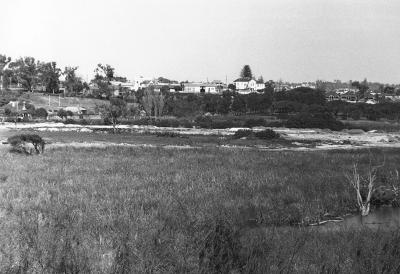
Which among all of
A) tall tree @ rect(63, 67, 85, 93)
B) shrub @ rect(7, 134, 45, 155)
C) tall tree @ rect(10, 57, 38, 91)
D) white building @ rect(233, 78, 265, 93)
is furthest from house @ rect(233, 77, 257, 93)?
shrub @ rect(7, 134, 45, 155)

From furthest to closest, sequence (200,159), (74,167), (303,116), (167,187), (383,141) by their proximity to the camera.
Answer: (303,116), (383,141), (200,159), (74,167), (167,187)

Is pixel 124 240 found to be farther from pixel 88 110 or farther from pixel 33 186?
pixel 88 110

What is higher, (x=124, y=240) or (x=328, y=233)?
(x=124, y=240)

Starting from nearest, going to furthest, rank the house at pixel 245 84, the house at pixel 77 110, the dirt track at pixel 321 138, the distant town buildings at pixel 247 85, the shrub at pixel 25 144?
1. the shrub at pixel 25 144
2. the dirt track at pixel 321 138
3. the house at pixel 77 110
4. the house at pixel 245 84
5. the distant town buildings at pixel 247 85

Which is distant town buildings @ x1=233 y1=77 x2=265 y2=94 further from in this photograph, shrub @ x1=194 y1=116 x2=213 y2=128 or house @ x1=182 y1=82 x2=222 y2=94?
shrub @ x1=194 y1=116 x2=213 y2=128

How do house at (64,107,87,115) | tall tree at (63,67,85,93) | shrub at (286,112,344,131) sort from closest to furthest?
shrub at (286,112,344,131)
house at (64,107,87,115)
tall tree at (63,67,85,93)

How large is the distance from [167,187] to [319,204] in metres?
5.50

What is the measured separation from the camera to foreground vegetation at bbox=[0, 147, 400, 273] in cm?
751

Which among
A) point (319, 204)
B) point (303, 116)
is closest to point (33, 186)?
point (319, 204)

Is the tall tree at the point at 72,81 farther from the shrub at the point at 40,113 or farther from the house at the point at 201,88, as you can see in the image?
the house at the point at 201,88

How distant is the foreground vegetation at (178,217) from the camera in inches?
296

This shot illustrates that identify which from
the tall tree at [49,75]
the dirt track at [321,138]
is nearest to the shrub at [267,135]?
the dirt track at [321,138]

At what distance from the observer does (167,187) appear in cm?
1841

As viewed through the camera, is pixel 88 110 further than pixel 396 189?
Yes
